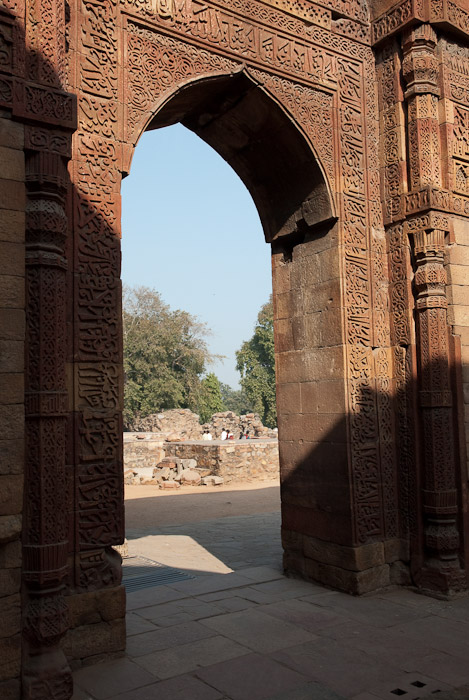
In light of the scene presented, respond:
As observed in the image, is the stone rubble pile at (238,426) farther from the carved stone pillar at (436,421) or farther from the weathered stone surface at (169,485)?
the carved stone pillar at (436,421)

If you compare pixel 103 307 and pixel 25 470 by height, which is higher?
pixel 103 307

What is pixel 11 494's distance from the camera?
3.31 metres

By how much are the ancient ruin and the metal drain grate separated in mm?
1292

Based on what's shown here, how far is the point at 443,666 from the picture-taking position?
12.3 ft

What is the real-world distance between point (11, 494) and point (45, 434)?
381mm

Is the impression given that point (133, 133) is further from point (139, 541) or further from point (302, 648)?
point (139, 541)

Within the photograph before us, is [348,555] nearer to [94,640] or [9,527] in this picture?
[94,640]

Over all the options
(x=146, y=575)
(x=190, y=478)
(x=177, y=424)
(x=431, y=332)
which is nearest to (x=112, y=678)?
(x=146, y=575)

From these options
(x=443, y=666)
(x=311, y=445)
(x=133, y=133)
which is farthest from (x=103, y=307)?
(x=443, y=666)

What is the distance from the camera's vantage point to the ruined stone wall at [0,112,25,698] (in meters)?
3.27

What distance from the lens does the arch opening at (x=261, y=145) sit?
536 centimetres

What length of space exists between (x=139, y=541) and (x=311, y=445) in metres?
3.76

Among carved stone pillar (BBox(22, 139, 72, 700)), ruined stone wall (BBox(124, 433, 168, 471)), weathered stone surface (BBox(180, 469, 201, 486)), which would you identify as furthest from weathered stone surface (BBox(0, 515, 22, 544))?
ruined stone wall (BBox(124, 433, 168, 471))

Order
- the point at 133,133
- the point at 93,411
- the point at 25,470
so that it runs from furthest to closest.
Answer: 1. the point at 133,133
2. the point at 93,411
3. the point at 25,470
